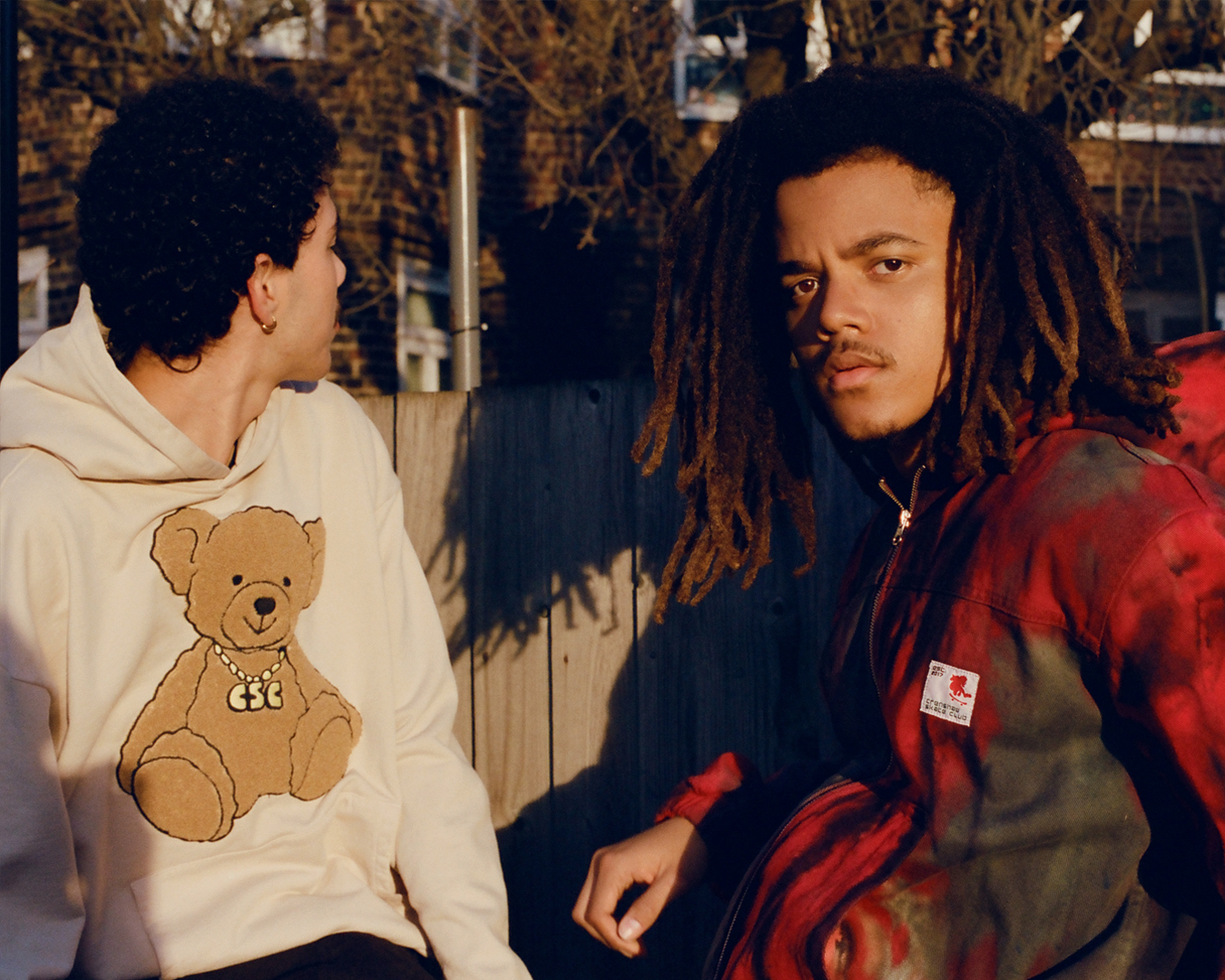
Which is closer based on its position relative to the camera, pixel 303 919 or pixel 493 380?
pixel 303 919

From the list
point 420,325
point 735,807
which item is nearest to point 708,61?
point 420,325

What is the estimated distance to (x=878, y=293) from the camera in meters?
1.69

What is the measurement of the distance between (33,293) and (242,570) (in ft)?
28.9

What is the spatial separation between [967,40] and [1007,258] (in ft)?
19.1

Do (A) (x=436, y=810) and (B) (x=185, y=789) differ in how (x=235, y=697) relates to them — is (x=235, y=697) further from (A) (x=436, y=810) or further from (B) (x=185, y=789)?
(A) (x=436, y=810)

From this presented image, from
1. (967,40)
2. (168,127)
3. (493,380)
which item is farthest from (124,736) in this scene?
(493,380)

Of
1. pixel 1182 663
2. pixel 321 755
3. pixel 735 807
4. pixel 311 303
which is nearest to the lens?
pixel 1182 663

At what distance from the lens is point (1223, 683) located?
121 cm

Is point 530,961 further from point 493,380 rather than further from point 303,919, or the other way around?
point 493,380

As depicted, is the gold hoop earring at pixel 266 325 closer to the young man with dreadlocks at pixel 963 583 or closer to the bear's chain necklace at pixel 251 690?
the bear's chain necklace at pixel 251 690

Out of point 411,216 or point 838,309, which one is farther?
point 411,216

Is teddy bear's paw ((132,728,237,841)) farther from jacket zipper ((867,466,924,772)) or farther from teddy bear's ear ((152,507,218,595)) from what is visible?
jacket zipper ((867,466,924,772))

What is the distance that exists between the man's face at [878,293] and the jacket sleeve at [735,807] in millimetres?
657

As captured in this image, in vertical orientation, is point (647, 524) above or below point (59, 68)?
below
